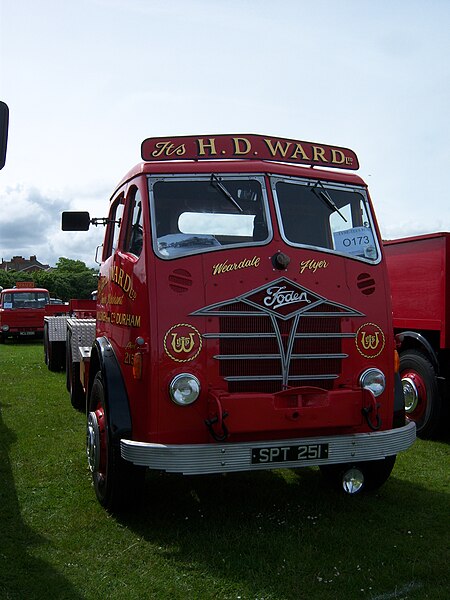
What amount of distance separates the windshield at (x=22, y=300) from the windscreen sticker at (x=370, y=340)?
19631mm

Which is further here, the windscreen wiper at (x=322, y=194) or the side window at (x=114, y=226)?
the side window at (x=114, y=226)

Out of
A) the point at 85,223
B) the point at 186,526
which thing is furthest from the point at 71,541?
the point at 85,223

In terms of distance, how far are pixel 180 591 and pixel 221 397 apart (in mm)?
1264

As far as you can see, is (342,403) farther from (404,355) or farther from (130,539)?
(404,355)

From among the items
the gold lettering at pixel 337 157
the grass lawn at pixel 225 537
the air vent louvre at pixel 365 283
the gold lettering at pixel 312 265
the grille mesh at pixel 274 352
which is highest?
the gold lettering at pixel 337 157

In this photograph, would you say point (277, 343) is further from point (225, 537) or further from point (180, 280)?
point (225, 537)

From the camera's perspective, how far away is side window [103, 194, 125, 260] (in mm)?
5544

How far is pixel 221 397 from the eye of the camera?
430 cm

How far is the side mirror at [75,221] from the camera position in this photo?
5711mm

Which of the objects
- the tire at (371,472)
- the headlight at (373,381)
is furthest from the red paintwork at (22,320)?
the headlight at (373,381)

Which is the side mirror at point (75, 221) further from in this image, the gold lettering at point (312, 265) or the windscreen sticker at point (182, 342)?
the gold lettering at point (312, 265)

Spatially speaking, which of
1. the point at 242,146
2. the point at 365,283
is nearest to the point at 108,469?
the point at 365,283

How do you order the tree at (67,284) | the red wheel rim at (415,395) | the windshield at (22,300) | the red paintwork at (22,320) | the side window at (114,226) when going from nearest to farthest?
the side window at (114,226)
the red wheel rim at (415,395)
the red paintwork at (22,320)
the windshield at (22,300)
the tree at (67,284)

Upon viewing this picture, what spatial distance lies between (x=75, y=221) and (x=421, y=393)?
470cm
